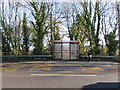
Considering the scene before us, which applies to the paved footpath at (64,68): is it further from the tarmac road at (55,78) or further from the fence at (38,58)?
the fence at (38,58)

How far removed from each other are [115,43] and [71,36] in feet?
25.7

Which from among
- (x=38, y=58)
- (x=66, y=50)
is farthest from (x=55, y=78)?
(x=38, y=58)

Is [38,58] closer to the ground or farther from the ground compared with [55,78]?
farther from the ground

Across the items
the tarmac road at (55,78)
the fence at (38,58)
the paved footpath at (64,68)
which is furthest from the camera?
the fence at (38,58)

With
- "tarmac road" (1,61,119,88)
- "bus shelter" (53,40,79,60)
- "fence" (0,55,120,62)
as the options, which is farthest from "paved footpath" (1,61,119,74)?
"bus shelter" (53,40,79,60)

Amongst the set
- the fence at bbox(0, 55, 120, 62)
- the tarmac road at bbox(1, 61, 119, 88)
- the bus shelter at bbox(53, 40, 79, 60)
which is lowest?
the tarmac road at bbox(1, 61, 119, 88)

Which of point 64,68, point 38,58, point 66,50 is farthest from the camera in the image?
point 38,58

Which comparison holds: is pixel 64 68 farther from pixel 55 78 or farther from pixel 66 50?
pixel 66 50

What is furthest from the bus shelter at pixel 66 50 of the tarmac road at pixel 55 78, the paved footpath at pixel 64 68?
the tarmac road at pixel 55 78

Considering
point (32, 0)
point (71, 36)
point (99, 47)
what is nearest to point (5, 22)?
point (32, 0)

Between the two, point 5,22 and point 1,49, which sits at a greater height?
point 5,22

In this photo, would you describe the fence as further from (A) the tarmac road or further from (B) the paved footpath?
(A) the tarmac road

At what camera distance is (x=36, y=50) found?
22.5 m

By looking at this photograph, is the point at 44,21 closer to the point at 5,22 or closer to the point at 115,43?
the point at 5,22
